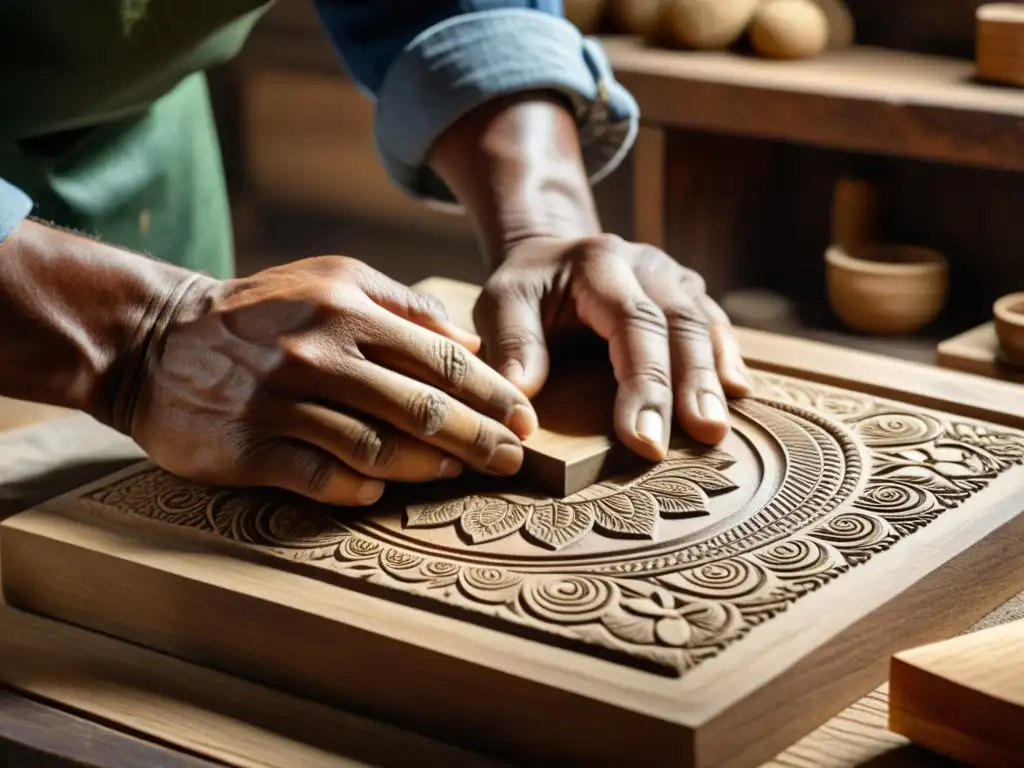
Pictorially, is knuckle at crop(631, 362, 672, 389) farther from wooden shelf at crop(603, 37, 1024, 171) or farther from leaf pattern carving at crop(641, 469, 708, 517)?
wooden shelf at crop(603, 37, 1024, 171)

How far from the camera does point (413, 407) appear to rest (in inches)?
41.8

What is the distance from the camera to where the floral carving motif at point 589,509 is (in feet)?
→ 3.39

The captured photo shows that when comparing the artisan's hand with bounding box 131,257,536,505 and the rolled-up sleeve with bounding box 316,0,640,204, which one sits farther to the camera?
the rolled-up sleeve with bounding box 316,0,640,204

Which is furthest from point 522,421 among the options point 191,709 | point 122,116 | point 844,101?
point 844,101

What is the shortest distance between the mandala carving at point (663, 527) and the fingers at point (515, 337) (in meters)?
0.13

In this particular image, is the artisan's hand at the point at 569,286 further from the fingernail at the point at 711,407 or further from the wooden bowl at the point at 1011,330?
the wooden bowl at the point at 1011,330

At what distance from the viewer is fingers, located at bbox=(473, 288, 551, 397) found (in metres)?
1.21

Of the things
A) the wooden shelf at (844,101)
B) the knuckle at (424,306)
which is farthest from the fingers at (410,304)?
the wooden shelf at (844,101)

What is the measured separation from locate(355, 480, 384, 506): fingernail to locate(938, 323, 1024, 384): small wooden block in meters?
0.66

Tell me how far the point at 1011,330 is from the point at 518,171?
50 centimetres

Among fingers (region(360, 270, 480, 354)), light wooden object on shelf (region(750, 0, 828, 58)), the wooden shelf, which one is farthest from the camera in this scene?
light wooden object on shelf (region(750, 0, 828, 58))

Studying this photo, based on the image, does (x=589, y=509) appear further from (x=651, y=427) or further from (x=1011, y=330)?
(x=1011, y=330)

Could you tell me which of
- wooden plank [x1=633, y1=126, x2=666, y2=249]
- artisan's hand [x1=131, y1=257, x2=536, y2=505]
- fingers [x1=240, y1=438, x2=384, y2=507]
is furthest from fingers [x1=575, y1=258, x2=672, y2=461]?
wooden plank [x1=633, y1=126, x2=666, y2=249]

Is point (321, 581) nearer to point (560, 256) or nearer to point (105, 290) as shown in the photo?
point (105, 290)
